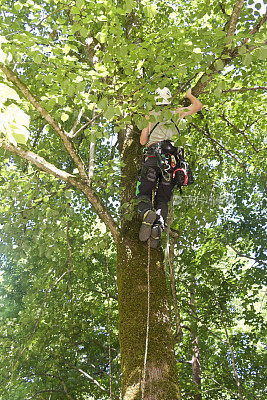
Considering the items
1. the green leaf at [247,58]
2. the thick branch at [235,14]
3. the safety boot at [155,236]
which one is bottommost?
the safety boot at [155,236]

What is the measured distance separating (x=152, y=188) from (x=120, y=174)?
3.68 feet

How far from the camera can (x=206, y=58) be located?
7.82 ft

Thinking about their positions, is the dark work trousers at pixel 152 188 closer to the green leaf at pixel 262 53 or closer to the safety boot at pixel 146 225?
the safety boot at pixel 146 225

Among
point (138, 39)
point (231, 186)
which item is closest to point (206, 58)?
point (138, 39)

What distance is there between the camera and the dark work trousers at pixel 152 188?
120 inches

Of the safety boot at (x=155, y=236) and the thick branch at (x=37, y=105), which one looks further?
the safety boot at (x=155, y=236)

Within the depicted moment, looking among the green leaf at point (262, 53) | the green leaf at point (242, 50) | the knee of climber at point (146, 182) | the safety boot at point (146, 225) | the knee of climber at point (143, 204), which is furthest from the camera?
the knee of climber at point (146, 182)

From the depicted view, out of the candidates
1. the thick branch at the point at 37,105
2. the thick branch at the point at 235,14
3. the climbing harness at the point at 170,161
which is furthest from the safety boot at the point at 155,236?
the thick branch at the point at 235,14

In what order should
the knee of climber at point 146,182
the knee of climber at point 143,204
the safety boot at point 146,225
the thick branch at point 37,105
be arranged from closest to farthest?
1. the thick branch at point 37,105
2. the safety boot at point 146,225
3. the knee of climber at point 143,204
4. the knee of climber at point 146,182

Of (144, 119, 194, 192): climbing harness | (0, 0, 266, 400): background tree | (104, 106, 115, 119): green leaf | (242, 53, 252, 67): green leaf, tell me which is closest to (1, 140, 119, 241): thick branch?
(0, 0, 266, 400): background tree

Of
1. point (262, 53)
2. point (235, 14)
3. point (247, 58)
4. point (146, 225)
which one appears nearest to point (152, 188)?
point (146, 225)

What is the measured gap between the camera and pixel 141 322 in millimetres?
2398

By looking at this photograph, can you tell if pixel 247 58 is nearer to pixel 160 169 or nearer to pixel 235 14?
pixel 235 14

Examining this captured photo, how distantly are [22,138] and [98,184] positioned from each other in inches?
111
